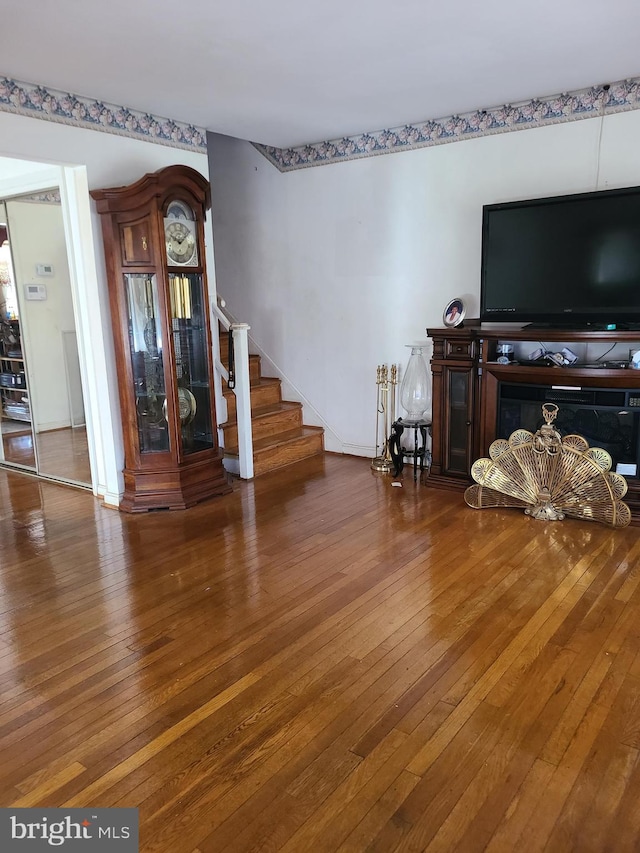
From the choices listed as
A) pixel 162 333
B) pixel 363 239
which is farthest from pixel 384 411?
pixel 162 333

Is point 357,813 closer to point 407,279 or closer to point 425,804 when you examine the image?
point 425,804

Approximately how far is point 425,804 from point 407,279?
3986 millimetres

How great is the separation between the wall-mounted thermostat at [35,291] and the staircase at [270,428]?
57.9 inches

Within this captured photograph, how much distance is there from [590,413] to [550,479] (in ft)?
1.72

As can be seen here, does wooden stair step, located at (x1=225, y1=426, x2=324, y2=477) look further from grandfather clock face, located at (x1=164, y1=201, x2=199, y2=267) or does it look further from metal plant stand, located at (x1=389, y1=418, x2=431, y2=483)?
grandfather clock face, located at (x1=164, y1=201, x2=199, y2=267)

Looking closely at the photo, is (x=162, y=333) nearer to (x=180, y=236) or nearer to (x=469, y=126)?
(x=180, y=236)

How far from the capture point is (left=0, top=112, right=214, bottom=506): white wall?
3.86 metres

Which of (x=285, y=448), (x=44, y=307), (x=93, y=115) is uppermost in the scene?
(x=93, y=115)

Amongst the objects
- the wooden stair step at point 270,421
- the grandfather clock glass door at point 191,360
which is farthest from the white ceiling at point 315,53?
the wooden stair step at point 270,421

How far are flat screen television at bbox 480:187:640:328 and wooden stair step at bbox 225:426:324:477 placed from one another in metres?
1.96

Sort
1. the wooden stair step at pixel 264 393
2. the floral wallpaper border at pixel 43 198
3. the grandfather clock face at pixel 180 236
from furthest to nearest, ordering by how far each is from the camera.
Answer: the wooden stair step at pixel 264 393 → the floral wallpaper border at pixel 43 198 → the grandfather clock face at pixel 180 236

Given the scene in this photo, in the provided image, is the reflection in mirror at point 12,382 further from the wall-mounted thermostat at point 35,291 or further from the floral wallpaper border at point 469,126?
the floral wallpaper border at point 469,126

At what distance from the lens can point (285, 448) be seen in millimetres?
5320

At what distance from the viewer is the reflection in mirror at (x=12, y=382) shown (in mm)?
5051
